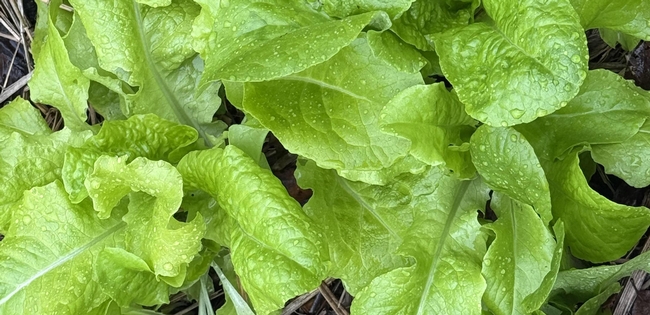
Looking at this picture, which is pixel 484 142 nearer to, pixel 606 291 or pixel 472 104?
pixel 472 104

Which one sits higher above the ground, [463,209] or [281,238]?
[281,238]

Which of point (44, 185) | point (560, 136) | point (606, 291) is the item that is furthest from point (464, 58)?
point (44, 185)

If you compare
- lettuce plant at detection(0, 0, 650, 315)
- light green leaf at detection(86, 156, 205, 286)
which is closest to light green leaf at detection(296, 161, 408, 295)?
lettuce plant at detection(0, 0, 650, 315)

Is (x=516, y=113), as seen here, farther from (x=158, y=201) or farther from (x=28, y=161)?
(x=28, y=161)

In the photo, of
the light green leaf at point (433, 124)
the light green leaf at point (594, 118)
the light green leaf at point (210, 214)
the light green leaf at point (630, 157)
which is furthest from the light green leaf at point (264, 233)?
the light green leaf at point (630, 157)

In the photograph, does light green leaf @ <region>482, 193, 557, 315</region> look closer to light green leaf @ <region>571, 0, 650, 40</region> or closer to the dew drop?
the dew drop

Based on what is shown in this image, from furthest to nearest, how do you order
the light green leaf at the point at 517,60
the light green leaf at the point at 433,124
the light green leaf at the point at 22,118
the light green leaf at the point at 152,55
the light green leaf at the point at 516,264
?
the light green leaf at the point at 22,118 < the light green leaf at the point at 152,55 < the light green leaf at the point at 516,264 < the light green leaf at the point at 433,124 < the light green leaf at the point at 517,60

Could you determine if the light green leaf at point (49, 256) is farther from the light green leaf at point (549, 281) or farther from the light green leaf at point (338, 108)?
the light green leaf at point (549, 281)
